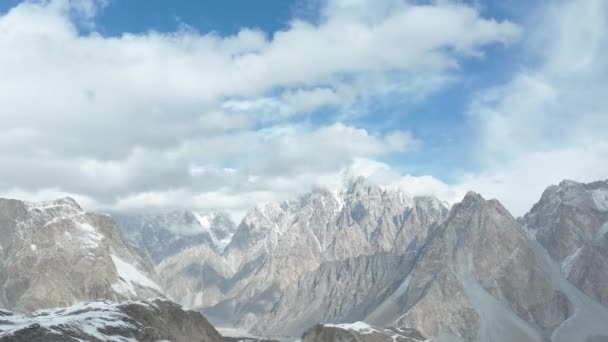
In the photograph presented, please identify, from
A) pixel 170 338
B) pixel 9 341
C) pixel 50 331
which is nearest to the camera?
pixel 9 341

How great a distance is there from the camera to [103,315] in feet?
600

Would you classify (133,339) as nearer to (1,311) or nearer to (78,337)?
(78,337)

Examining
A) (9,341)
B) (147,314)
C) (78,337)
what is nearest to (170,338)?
(147,314)

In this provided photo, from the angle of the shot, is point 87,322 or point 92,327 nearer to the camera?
point 92,327

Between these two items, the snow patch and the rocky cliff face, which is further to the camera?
the snow patch

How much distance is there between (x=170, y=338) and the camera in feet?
638

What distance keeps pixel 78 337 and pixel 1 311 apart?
161 ft

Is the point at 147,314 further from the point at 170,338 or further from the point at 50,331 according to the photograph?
the point at 50,331

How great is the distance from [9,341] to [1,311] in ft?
190

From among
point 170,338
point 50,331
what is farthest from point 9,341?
point 170,338

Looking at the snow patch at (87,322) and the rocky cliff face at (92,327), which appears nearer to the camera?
the rocky cliff face at (92,327)

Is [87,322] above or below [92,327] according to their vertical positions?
above

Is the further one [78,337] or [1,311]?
[1,311]

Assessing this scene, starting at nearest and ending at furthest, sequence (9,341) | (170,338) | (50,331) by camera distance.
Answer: (9,341) → (50,331) → (170,338)
